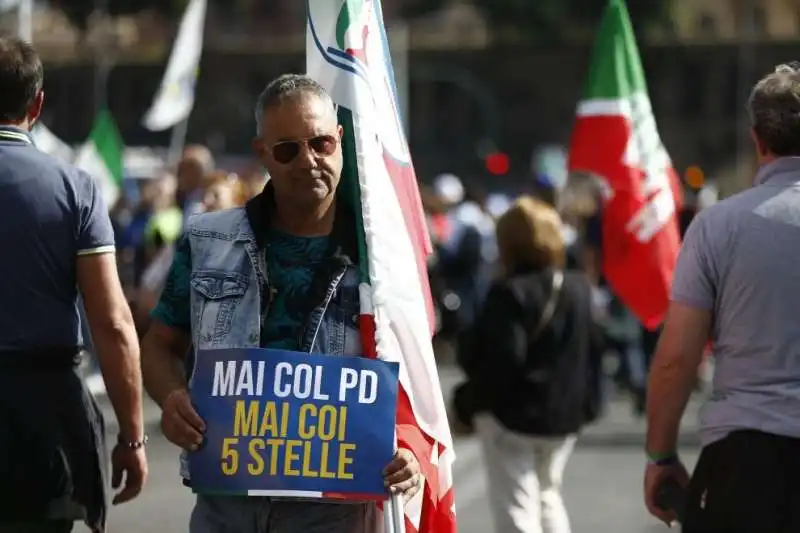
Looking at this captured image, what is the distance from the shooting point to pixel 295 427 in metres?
4.36

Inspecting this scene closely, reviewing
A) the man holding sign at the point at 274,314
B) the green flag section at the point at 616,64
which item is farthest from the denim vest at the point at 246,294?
the green flag section at the point at 616,64

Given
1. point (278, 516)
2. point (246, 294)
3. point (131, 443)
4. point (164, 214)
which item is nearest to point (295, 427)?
point (278, 516)

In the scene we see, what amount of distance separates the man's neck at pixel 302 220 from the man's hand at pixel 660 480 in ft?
3.43

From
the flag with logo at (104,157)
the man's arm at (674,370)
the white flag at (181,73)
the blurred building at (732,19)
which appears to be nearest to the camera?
the man's arm at (674,370)

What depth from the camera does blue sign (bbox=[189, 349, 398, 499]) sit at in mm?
4332

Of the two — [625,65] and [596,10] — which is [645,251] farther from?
[596,10]

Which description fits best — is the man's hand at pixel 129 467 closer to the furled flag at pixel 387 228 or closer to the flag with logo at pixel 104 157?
the furled flag at pixel 387 228

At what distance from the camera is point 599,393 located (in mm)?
8102

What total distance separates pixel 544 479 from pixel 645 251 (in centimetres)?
227

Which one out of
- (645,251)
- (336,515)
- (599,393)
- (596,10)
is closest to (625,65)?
(645,251)

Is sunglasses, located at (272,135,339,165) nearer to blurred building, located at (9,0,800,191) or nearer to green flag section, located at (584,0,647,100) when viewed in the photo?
green flag section, located at (584,0,647,100)

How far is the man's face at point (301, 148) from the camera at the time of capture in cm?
445

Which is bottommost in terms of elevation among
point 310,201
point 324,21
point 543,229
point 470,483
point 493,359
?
point 470,483

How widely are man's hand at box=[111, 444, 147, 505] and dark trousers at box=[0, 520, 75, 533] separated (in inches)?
6.5
